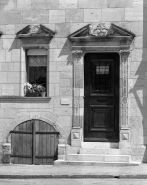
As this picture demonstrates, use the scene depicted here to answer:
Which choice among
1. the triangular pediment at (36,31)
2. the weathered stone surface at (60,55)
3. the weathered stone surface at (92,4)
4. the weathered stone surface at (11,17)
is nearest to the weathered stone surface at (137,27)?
the weathered stone surface at (92,4)

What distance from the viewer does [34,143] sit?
51.2 ft

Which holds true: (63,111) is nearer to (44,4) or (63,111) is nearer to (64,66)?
(64,66)

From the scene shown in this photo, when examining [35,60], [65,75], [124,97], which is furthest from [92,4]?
[124,97]

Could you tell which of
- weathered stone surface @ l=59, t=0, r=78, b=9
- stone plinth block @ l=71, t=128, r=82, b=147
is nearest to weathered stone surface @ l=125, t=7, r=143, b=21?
weathered stone surface @ l=59, t=0, r=78, b=9

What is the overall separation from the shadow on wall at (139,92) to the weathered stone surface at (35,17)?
105 inches

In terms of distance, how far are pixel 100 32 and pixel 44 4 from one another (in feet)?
6.06

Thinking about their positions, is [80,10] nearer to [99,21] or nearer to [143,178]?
[99,21]

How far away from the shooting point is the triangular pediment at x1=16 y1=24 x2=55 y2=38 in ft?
51.2

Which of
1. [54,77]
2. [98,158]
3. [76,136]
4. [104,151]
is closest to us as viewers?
[98,158]

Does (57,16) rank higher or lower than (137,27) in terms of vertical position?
higher

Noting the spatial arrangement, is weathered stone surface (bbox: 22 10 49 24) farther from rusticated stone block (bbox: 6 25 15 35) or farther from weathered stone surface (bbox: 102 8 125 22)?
weathered stone surface (bbox: 102 8 125 22)

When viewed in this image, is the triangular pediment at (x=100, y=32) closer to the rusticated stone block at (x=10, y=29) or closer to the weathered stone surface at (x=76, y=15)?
the weathered stone surface at (x=76, y=15)

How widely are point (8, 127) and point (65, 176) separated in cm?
312

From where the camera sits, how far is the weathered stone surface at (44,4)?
15.7 m
